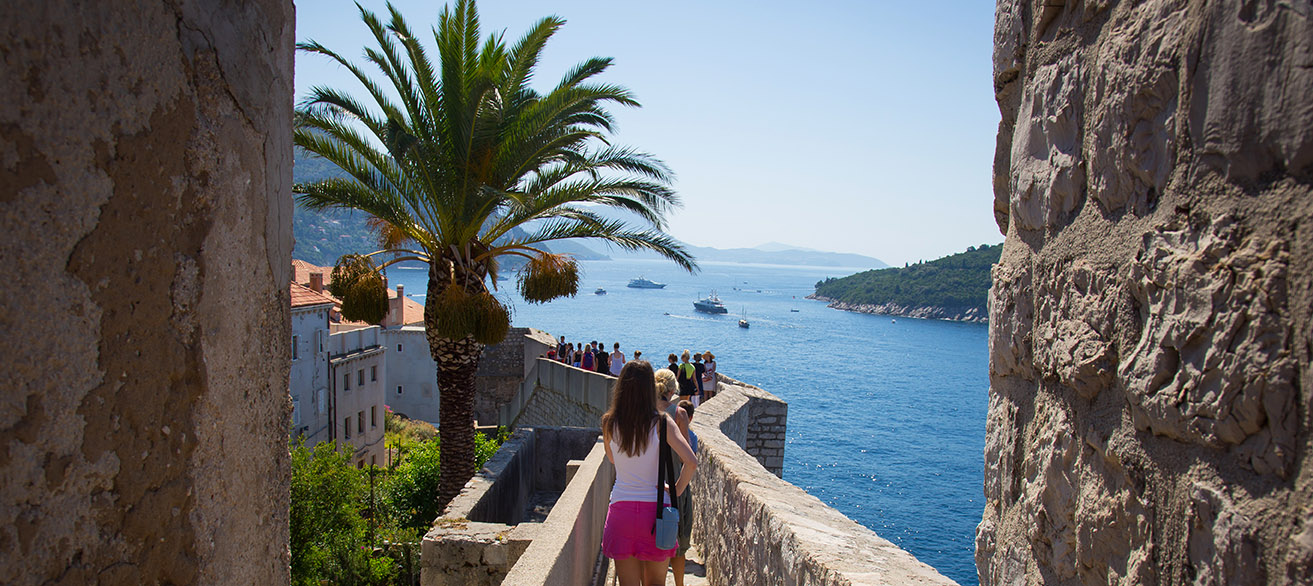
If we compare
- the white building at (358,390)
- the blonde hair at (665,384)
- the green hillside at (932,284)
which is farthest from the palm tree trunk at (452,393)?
the green hillside at (932,284)

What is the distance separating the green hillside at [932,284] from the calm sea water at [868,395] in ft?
11.9

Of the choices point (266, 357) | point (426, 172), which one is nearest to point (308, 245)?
point (426, 172)

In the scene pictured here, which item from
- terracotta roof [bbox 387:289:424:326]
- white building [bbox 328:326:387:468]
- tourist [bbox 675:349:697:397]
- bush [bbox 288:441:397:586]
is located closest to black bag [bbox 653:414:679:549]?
bush [bbox 288:441:397:586]

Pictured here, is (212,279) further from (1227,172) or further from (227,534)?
(1227,172)

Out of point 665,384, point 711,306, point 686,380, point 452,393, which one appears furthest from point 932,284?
point 665,384

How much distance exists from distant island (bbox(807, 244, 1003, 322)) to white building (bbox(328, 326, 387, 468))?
Answer: 58282 mm

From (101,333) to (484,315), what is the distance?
8943 millimetres

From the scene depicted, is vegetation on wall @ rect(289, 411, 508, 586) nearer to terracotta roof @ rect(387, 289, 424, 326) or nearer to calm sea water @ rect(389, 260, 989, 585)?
calm sea water @ rect(389, 260, 989, 585)

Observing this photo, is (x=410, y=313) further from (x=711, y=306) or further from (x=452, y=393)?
(x=711, y=306)

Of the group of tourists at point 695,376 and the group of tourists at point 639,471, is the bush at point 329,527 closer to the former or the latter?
the group of tourists at point 695,376

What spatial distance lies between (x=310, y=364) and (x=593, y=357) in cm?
1731

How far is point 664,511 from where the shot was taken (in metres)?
4.51

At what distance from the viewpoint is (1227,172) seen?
1.05 meters

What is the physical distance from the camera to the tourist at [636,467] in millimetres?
4508
